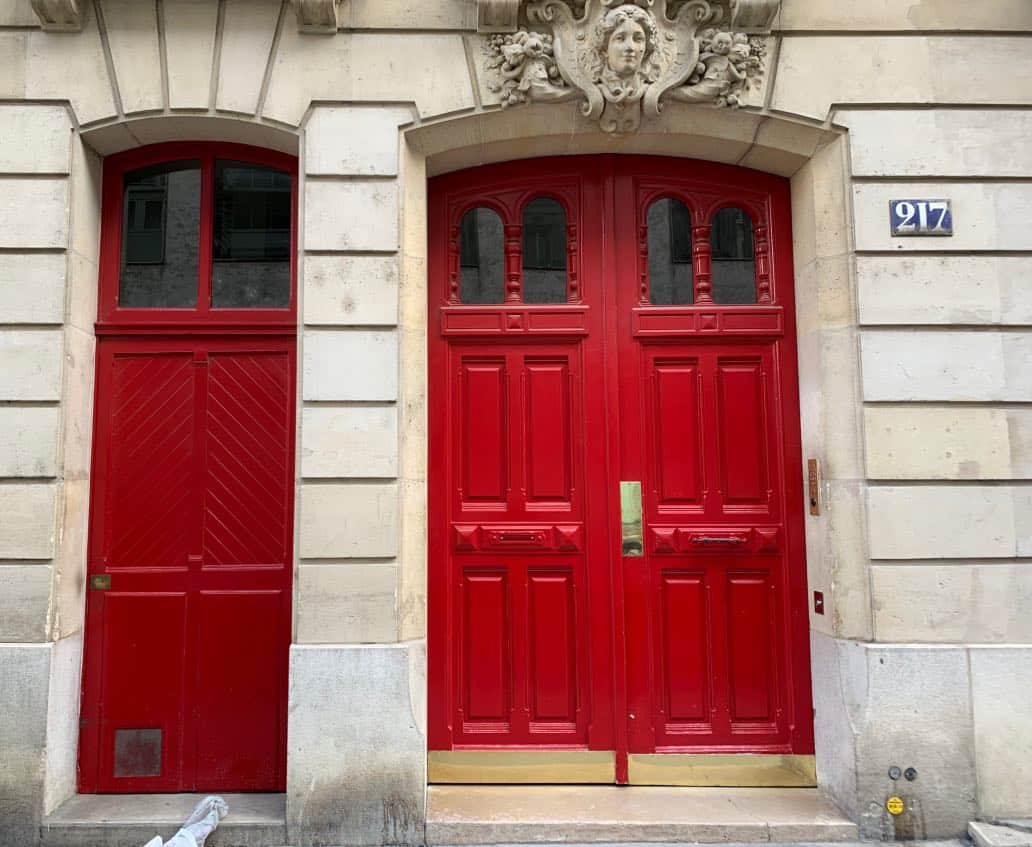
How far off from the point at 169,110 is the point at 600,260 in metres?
3.15

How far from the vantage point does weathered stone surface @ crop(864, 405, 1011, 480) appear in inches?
192

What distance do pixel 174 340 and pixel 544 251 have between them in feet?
9.04

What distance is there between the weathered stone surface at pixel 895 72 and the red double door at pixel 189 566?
13.1 feet

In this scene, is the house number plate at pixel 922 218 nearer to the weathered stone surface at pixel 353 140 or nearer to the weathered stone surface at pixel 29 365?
the weathered stone surface at pixel 353 140

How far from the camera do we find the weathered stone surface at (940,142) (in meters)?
5.06

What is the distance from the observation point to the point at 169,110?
5.05m

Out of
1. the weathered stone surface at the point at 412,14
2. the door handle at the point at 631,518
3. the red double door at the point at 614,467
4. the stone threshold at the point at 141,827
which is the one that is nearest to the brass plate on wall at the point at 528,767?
the red double door at the point at 614,467

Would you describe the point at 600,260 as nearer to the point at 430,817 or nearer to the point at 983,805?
the point at 430,817

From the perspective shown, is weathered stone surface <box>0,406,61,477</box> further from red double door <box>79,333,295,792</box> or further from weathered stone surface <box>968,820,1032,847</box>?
weathered stone surface <box>968,820,1032,847</box>

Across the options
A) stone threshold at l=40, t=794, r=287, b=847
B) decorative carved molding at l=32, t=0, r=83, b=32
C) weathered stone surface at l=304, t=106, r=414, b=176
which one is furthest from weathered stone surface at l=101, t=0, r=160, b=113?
stone threshold at l=40, t=794, r=287, b=847

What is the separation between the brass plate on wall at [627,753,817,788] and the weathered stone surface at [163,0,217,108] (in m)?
5.46

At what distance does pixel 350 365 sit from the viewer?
16.1ft

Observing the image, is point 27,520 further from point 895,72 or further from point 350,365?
point 895,72

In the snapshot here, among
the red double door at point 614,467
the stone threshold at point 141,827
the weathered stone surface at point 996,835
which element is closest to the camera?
the weathered stone surface at point 996,835
